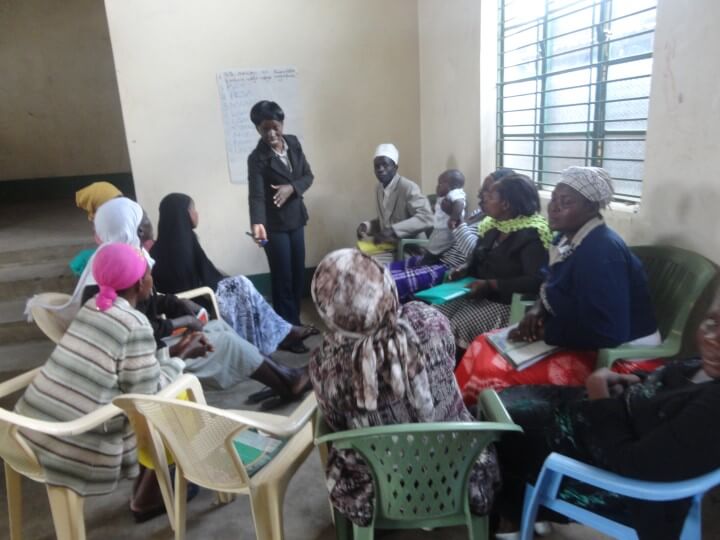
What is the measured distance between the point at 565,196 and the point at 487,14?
75.4 inches

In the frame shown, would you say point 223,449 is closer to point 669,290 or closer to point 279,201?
point 669,290

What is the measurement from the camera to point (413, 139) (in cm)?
440

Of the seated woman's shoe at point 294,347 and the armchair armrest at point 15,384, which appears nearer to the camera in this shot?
the armchair armrest at point 15,384

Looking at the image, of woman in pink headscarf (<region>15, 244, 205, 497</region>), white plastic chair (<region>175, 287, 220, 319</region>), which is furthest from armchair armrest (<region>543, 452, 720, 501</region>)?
white plastic chair (<region>175, 287, 220, 319</region>)

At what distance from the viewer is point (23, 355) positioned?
10.6 feet

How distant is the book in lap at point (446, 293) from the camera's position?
2.35 m

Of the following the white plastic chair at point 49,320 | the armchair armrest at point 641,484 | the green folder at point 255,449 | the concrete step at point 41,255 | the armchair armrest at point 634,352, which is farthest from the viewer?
the concrete step at point 41,255

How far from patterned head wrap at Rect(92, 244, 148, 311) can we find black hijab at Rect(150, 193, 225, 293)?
1015mm

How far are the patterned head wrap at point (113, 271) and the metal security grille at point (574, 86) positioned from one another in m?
2.19

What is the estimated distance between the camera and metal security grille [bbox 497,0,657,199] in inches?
87.6

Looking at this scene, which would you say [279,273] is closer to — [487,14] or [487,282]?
[487,282]

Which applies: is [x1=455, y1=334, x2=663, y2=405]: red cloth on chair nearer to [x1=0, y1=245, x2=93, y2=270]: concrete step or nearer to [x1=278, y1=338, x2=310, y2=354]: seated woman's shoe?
[x1=278, y1=338, x2=310, y2=354]: seated woman's shoe

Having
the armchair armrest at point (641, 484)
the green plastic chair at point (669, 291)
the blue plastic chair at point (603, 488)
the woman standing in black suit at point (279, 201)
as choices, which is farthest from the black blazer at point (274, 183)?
the armchair armrest at point (641, 484)

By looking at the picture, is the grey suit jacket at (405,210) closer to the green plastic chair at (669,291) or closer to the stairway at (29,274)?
the green plastic chair at (669,291)
